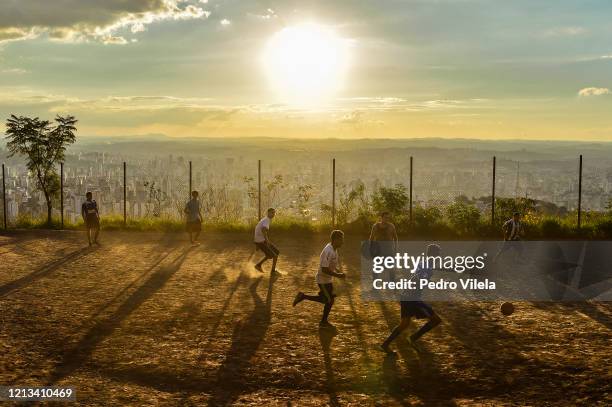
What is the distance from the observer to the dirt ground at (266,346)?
294 inches

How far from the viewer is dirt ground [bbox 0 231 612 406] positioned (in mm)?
7469

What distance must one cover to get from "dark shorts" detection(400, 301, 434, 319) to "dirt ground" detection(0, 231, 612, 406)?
2.02ft

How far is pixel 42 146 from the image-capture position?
24.4 metres

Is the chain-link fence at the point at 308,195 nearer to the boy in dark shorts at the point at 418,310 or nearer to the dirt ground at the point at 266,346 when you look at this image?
the dirt ground at the point at 266,346

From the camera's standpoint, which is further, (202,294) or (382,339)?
(202,294)

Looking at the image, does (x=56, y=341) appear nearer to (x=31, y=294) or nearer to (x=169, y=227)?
(x=31, y=294)

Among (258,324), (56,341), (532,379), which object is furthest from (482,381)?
(56,341)

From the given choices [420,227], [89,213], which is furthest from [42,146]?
[420,227]

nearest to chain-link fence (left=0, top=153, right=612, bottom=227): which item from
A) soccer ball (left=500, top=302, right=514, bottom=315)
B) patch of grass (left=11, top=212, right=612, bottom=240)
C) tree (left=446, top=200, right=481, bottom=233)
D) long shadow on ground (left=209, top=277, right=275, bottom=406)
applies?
tree (left=446, top=200, right=481, bottom=233)

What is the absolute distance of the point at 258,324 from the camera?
10375mm

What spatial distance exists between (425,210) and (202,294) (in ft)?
40.4

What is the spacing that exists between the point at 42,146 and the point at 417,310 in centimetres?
2030

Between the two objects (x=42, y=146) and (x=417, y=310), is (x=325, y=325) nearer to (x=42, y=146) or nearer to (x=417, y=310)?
(x=417, y=310)

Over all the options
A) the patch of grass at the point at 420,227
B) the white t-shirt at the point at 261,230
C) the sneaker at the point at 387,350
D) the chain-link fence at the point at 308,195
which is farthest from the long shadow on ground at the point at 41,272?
the sneaker at the point at 387,350
